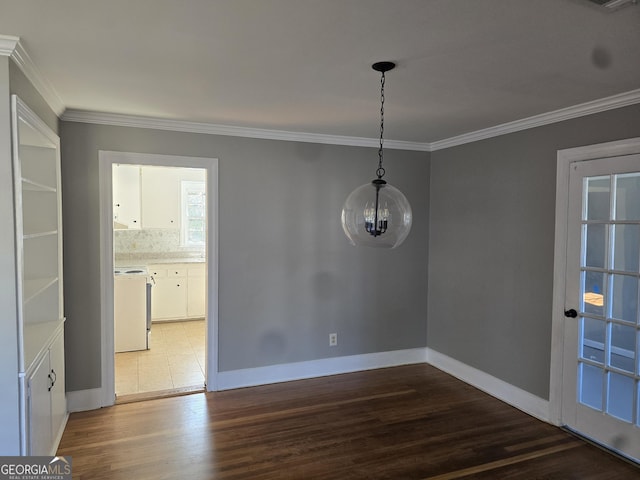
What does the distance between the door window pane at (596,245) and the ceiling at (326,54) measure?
2.93ft

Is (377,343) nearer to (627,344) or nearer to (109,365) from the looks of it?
(627,344)

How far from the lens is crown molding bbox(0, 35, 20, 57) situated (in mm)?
1925

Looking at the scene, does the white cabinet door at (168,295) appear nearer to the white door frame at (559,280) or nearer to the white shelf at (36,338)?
the white shelf at (36,338)

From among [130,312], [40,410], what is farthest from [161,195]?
[40,410]

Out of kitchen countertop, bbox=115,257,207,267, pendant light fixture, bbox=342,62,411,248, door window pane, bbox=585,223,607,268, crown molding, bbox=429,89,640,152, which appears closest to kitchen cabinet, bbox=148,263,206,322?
kitchen countertop, bbox=115,257,207,267

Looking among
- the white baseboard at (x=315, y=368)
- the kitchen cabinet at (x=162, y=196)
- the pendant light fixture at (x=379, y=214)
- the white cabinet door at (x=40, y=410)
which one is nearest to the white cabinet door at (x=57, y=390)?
the white cabinet door at (x=40, y=410)

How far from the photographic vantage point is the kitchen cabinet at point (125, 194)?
220 inches

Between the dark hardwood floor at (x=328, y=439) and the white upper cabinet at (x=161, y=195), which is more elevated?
the white upper cabinet at (x=161, y=195)

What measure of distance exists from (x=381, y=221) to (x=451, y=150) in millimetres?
2484

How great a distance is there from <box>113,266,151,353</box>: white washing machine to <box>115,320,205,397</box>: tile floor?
5.2 inches

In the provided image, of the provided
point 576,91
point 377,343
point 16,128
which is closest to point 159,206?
point 377,343

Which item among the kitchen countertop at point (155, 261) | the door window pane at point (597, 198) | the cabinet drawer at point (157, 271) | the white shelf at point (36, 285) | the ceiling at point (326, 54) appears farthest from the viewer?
the kitchen countertop at point (155, 261)

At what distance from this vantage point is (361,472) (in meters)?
2.69

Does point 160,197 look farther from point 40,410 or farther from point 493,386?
point 493,386
